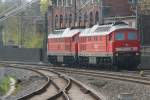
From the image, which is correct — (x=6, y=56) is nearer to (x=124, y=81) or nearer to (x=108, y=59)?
(x=108, y=59)

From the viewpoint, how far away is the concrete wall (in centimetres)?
8706

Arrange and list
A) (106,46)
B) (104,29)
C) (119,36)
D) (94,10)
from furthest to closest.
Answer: (94,10) < (104,29) < (106,46) < (119,36)

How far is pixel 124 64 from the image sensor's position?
147 ft

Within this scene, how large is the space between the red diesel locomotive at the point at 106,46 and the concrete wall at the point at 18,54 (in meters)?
30.7

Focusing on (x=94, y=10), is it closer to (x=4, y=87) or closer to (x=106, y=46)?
(x=106, y=46)

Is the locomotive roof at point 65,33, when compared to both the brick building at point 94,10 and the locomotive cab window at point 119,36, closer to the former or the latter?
the locomotive cab window at point 119,36

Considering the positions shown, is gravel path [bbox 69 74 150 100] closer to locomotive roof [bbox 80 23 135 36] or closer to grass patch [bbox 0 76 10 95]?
grass patch [bbox 0 76 10 95]

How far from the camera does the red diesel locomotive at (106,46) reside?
44844 mm

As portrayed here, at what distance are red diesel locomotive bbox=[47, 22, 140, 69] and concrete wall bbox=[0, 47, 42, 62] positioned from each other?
101 ft

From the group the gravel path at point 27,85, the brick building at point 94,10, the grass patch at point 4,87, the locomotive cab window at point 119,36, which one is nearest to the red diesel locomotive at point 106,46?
the locomotive cab window at point 119,36

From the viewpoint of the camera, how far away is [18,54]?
3600 inches

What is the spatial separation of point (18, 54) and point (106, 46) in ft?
153

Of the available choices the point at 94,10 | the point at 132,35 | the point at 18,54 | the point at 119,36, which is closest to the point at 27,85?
the point at 119,36

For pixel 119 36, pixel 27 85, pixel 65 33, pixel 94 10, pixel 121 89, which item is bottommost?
pixel 27 85
